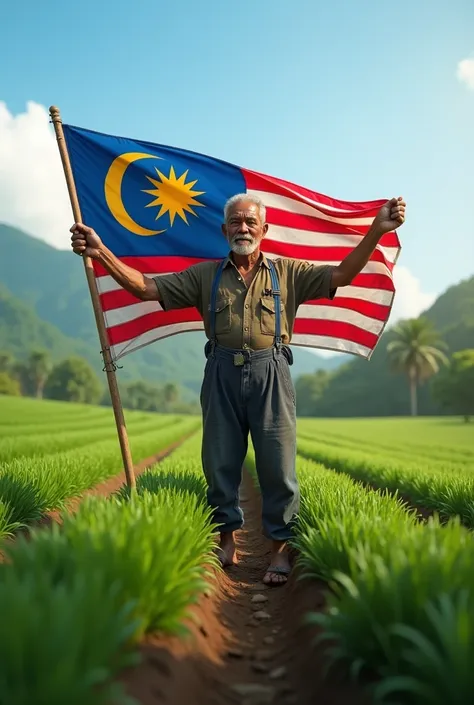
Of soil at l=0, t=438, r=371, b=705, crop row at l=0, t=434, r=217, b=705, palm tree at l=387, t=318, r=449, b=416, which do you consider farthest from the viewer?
palm tree at l=387, t=318, r=449, b=416

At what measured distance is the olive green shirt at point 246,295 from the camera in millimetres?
3996

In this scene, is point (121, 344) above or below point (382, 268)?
below

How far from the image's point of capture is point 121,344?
5.02 metres

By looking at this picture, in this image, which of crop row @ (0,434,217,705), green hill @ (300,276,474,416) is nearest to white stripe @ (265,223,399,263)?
crop row @ (0,434,217,705)

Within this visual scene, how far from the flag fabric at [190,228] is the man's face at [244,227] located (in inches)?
46.8

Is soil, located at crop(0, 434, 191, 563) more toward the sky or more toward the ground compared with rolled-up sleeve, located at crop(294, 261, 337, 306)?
more toward the ground

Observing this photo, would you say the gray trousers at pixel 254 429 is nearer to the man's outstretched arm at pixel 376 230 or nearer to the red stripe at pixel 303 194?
the man's outstretched arm at pixel 376 230

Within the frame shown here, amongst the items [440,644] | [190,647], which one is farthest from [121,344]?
[440,644]

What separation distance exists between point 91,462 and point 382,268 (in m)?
5.83

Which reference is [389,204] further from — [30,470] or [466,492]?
[30,470]

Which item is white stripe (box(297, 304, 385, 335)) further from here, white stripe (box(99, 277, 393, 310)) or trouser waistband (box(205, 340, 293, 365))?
trouser waistband (box(205, 340, 293, 365))

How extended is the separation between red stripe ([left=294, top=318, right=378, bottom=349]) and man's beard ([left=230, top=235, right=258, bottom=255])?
1.63 m

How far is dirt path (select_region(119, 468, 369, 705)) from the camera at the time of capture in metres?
2.02

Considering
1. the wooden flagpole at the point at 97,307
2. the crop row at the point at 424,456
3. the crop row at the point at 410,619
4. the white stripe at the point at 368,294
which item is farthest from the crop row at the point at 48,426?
the crop row at the point at 410,619
